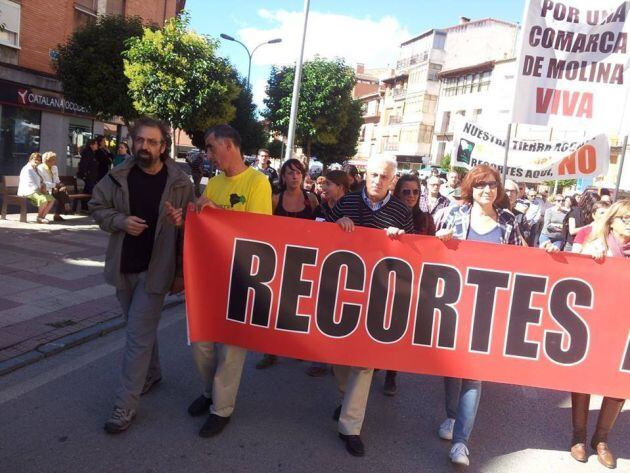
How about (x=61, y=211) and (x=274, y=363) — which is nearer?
(x=274, y=363)

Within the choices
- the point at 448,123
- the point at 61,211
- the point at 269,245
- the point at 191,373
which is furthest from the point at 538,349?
the point at 448,123

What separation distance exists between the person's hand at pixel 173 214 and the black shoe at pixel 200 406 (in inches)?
47.5

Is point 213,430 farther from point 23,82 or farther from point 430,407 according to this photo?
point 23,82

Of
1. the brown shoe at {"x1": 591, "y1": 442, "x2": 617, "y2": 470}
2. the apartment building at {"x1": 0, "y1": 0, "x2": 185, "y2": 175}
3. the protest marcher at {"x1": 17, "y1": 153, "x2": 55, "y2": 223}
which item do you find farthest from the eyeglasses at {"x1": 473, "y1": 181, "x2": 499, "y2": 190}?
the apartment building at {"x1": 0, "y1": 0, "x2": 185, "y2": 175}

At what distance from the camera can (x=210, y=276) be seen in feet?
11.5

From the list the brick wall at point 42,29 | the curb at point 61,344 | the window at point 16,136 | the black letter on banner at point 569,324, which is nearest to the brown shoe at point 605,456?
the black letter on banner at point 569,324

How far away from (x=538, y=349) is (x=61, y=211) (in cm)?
1116

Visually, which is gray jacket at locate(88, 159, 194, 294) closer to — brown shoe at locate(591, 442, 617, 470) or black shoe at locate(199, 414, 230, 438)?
black shoe at locate(199, 414, 230, 438)

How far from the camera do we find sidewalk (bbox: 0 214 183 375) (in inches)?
177

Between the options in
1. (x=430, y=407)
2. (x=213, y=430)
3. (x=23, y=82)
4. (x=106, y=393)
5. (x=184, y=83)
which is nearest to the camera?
(x=213, y=430)

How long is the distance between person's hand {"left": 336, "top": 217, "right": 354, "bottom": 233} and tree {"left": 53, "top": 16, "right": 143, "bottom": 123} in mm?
12570

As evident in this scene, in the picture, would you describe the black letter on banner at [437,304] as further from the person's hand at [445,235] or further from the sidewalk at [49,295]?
the sidewalk at [49,295]

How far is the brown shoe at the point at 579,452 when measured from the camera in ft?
11.2

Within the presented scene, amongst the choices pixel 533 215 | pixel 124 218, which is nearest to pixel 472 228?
pixel 124 218
